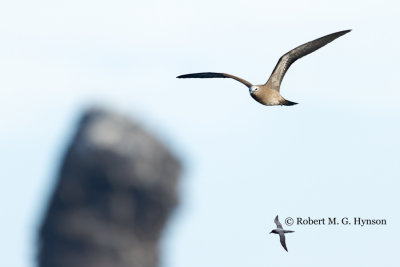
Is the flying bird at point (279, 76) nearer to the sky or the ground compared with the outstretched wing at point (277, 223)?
nearer to the sky

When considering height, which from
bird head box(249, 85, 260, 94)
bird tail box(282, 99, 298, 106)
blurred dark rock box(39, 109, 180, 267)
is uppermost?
bird head box(249, 85, 260, 94)

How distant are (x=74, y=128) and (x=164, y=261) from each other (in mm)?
4247

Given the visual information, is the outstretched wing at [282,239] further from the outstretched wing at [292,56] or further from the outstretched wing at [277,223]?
the outstretched wing at [292,56]

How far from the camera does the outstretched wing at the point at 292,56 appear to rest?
3091 cm

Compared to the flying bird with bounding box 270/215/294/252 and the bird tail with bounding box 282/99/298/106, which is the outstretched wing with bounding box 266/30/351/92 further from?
the flying bird with bounding box 270/215/294/252

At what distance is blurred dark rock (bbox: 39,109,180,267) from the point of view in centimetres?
3634

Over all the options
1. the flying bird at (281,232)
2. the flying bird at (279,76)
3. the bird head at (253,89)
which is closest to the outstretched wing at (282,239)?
the flying bird at (281,232)

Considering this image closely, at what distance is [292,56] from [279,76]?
53cm

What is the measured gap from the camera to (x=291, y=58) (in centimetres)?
3128

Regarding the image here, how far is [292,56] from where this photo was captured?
31234 millimetres

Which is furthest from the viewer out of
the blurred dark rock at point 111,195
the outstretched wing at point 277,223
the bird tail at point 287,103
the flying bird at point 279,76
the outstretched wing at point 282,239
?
the blurred dark rock at point 111,195

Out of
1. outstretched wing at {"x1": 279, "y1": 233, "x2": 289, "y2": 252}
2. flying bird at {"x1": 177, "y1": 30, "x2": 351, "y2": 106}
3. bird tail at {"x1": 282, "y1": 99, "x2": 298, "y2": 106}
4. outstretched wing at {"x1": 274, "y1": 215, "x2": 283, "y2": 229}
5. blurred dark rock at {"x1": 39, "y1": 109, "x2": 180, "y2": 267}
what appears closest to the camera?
bird tail at {"x1": 282, "y1": 99, "x2": 298, "y2": 106}

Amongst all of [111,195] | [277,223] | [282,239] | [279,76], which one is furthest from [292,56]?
[111,195]

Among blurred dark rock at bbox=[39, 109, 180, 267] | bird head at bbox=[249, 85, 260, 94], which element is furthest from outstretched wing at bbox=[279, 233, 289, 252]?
bird head at bbox=[249, 85, 260, 94]
